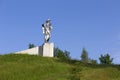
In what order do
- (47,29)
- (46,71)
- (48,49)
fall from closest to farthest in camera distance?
(46,71)
(48,49)
(47,29)

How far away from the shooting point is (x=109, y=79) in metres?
26.5

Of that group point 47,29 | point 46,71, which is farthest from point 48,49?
point 46,71

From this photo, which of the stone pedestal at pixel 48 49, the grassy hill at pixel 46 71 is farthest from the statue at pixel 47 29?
the grassy hill at pixel 46 71

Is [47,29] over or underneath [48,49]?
over

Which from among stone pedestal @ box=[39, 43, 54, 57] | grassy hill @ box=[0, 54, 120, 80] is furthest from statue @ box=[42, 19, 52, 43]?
grassy hill @ box=[0, 54, 120, 80]

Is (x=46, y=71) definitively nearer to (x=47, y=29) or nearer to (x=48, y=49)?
(x=48, y=49)

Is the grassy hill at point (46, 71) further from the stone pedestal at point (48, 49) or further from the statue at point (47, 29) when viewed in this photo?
the statue at point (47, 29)

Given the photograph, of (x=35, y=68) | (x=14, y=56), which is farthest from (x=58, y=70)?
(x=14, y=56)

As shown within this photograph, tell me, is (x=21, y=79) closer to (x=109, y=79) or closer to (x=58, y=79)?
(x=58, y=79)

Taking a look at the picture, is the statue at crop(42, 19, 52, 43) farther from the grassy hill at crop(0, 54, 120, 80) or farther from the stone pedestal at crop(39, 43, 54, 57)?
the grassy hill at crop(0, 54, 120, 80)

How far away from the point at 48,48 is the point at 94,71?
43.0 feet

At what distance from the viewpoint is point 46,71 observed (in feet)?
101

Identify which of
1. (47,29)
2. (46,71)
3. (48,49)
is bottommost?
(46,71)

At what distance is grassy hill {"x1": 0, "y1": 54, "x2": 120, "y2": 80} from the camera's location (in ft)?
88.8
